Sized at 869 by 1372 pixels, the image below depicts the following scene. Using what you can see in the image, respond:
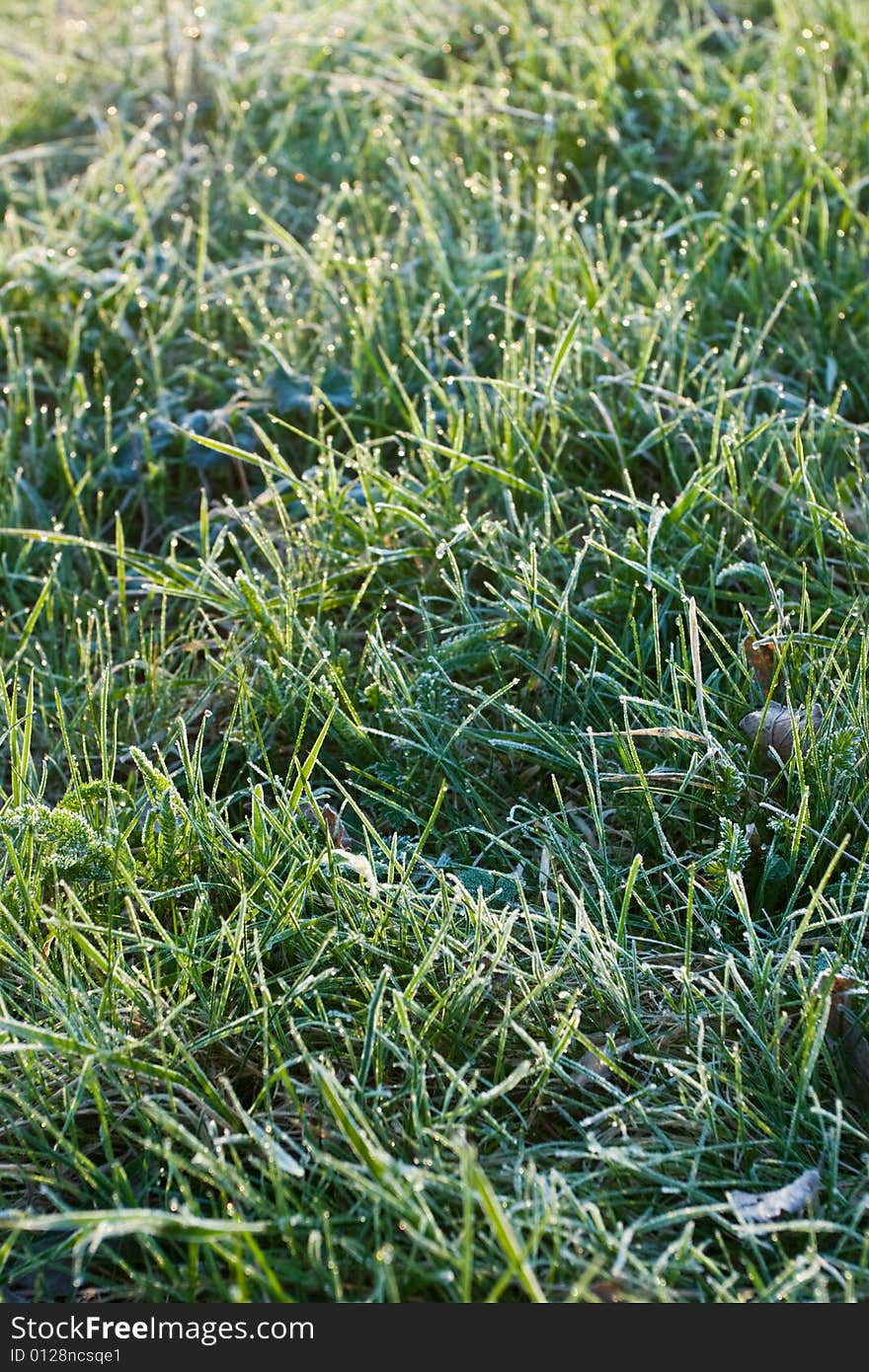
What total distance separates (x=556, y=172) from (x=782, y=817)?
185 centimetres

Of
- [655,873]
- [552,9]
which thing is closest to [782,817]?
[655,873]

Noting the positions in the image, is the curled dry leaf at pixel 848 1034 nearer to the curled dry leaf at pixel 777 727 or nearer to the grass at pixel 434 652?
the grass at pixel 434 652

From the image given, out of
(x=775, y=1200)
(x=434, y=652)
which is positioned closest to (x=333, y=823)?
(x=434, y=652)

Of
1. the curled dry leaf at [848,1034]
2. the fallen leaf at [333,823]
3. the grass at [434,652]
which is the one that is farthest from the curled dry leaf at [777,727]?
the fallen leaf at [333,823]

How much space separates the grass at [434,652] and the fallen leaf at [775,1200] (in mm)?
18

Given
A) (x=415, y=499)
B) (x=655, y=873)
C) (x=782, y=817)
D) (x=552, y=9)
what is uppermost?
(x=552, y=9)

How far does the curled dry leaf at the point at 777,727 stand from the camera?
173 cm

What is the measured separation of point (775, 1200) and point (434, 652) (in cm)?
94

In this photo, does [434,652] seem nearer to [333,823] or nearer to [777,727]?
[333,823]

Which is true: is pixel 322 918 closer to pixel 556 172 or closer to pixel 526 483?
pixel 526 483

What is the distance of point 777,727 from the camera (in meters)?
1.75

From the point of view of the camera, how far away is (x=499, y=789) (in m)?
1.87

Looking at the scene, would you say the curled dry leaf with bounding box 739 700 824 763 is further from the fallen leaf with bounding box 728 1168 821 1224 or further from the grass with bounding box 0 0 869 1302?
the fallen leaf with bounding box 728 1168 821 1224

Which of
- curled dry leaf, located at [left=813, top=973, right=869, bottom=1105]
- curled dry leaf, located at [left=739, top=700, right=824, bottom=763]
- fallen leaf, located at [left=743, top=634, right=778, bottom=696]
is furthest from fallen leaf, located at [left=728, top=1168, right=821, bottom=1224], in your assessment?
fallen leaf, located at [left=743, top=634, right=778, bottom=696]
